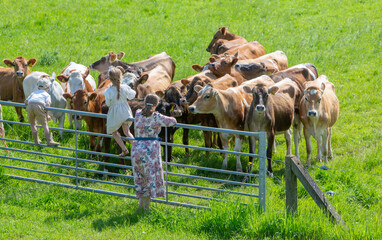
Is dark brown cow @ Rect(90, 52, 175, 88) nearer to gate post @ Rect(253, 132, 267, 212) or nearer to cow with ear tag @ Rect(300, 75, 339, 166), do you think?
cow with ear tag @ Rect(300, 75, 339, 166)

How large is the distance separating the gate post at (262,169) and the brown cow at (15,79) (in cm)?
811

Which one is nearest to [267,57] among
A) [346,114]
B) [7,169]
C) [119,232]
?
[346,114]

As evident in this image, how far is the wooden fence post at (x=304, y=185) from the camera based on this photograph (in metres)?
7.34

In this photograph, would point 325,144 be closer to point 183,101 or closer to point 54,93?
point 183,101

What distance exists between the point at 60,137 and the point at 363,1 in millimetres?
17081

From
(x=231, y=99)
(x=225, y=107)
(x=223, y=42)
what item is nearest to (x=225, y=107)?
(x=225, y=107)

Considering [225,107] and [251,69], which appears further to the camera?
[251,69]

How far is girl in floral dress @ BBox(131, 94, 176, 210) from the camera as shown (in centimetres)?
795

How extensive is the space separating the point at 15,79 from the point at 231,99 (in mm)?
6223

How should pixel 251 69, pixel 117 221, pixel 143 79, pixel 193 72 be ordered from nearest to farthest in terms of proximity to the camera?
pixel 117 221 < pixel 143 79 < pixel 251 69 < pixel 193 72

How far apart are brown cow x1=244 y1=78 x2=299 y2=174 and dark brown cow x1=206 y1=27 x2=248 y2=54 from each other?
599cm

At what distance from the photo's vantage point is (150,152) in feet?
26.1

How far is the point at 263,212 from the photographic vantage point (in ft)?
25.4

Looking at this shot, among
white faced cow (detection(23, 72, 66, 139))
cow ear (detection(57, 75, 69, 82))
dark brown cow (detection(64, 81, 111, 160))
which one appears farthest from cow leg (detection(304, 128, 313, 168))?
cow ear (detection(57, 75, 69, 82))
